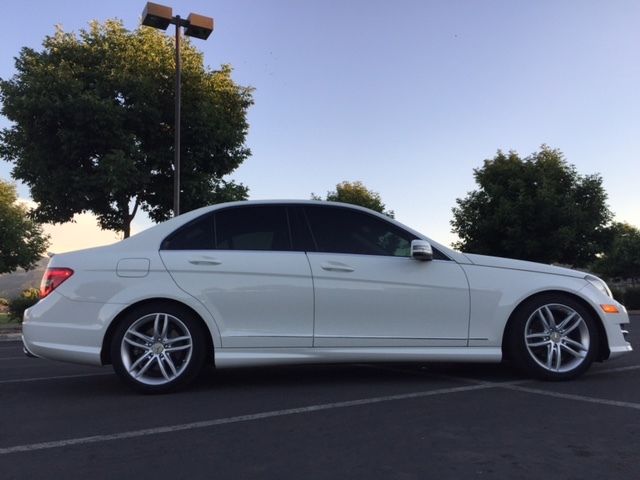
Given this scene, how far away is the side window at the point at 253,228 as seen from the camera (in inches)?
190

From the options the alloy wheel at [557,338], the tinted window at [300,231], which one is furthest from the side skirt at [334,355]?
the tinted window at [300,231]

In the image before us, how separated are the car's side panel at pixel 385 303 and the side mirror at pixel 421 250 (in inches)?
4.5

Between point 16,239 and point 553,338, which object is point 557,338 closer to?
point 553,338

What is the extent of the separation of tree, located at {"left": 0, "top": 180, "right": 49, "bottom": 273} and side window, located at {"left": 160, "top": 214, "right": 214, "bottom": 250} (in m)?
32.9

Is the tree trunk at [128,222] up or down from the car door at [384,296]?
up

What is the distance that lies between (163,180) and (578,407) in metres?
13.7

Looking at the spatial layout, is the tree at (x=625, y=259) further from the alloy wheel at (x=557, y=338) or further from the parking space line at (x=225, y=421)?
the parking space line at (x=225, y=421)

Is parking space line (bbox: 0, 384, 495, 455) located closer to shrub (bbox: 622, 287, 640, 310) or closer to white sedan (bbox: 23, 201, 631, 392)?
white sedan (bbox: 23, 201, 631, 392)

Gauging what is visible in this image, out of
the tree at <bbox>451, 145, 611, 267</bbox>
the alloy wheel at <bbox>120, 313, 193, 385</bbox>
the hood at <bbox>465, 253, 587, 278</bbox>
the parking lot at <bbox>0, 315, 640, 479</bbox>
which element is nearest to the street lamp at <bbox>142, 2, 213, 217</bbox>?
the parking lot at <bbox>0, 315, 640, 479</bbox>

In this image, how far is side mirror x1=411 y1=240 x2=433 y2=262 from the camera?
4691 mm

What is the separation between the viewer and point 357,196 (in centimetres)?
3509

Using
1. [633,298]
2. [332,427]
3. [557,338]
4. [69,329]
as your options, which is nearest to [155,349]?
[69,329]

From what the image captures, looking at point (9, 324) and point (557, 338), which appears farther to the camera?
point (9, 324)

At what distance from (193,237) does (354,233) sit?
1381 mm
